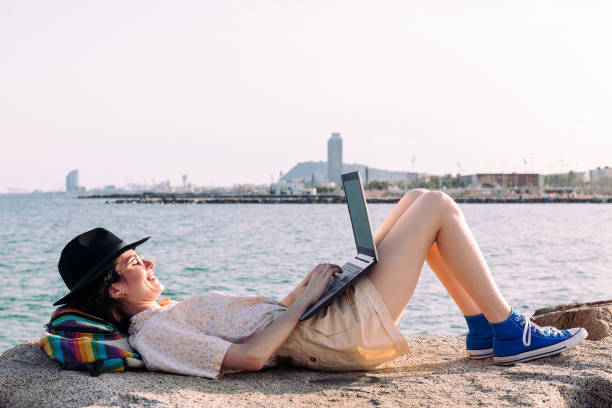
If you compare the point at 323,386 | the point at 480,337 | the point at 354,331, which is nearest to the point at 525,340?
the point at 480,337

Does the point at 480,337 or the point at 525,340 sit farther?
the point at 480,337

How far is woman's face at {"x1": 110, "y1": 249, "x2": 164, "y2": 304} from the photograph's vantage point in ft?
9.06

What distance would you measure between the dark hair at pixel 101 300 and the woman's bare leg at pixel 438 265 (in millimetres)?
1213

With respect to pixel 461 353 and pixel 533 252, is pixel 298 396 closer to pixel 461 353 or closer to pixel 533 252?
pixel 461 353

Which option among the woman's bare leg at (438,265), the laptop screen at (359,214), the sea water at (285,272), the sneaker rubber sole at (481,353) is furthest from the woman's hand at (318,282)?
the sea water at (285,272)

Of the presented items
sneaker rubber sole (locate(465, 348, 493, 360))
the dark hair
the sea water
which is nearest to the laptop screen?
sneaker rubber sole (locate(465, 348, 493, 360))

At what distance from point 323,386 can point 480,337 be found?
863 mm

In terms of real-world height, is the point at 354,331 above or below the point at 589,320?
above

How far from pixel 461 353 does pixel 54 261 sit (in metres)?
15.4

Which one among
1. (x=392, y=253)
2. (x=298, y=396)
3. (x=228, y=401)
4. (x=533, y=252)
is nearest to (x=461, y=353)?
(x=392, y=253)

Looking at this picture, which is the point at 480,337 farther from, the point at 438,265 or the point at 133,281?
the point at 133,281

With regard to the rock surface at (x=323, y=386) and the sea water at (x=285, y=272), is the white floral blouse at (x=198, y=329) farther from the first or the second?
the sea water at (x=285, y=272)

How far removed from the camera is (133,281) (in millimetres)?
2795

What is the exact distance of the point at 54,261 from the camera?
16.9m
